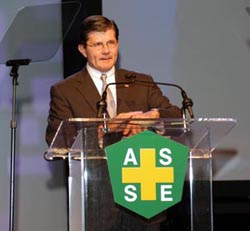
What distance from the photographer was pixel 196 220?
1.60m

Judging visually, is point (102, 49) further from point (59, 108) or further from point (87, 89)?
point (59, 108)

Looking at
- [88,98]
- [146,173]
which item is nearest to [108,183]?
[146,173]

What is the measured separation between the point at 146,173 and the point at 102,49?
95 centimetres

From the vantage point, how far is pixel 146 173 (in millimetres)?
1563

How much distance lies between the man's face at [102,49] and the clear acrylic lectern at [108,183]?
774 millimetres

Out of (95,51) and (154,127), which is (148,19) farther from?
(154,127)

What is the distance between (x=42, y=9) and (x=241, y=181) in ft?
4.59

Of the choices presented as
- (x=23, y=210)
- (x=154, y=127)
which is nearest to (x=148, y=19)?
(x=23, y=210)

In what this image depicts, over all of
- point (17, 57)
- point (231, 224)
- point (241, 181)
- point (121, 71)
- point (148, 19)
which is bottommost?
point (231, 224)

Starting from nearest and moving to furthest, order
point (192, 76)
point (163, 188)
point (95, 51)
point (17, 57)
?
point (163, 188)
point (95, 51)
point (17, 57)
point (192, 76)

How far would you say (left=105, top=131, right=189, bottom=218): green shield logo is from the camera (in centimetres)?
156

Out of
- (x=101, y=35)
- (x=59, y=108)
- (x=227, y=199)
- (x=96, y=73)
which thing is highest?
(x=101, y=35)

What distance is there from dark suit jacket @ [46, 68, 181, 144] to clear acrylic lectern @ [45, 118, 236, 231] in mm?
610

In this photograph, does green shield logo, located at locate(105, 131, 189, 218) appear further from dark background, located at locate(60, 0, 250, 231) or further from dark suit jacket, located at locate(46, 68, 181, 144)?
dark background, located at locate(60, 0, 250, 231)
